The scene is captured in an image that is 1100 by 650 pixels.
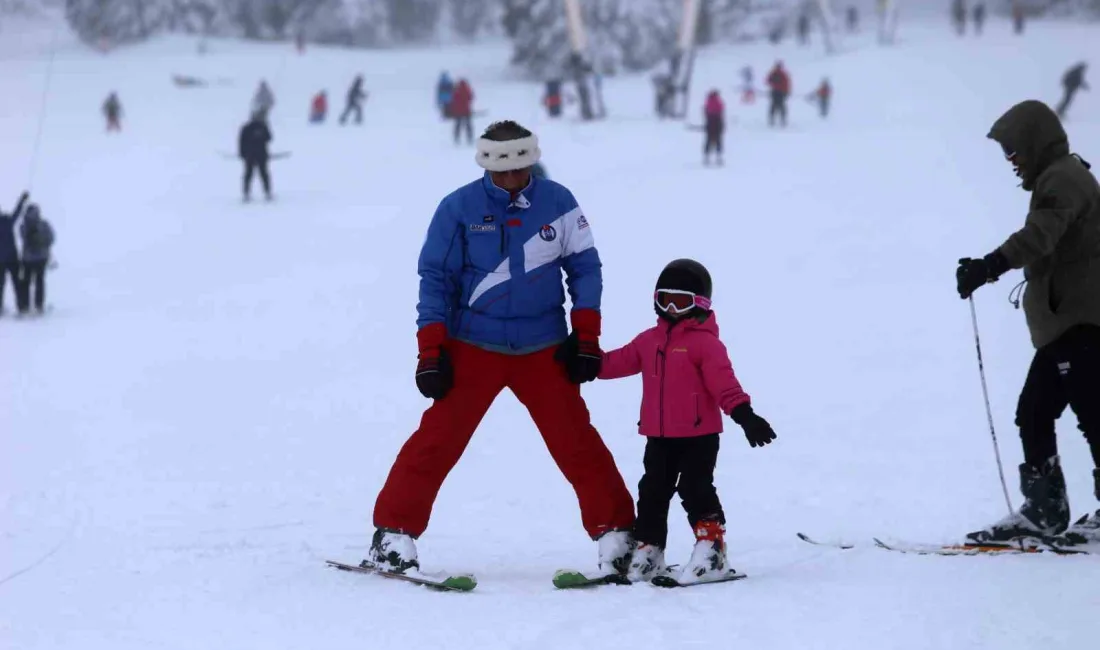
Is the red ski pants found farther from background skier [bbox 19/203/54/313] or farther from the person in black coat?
the person in black coat

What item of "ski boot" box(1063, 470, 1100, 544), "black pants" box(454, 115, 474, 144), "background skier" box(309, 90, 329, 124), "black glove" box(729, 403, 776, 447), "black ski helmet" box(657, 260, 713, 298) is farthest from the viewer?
"background skier" box(309, 90, 329, 124)

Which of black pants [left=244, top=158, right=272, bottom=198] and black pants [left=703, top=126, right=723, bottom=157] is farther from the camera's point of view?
black pants [left=703, top=126, right=723, bottom=157]

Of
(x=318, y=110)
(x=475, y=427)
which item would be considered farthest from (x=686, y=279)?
(x=318, y=110)

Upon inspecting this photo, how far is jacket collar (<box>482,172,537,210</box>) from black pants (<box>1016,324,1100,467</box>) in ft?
6.15

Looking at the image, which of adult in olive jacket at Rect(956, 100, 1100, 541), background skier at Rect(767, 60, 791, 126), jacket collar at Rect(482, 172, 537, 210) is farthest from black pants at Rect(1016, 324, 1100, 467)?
background skier at Rect(767, 60, 791, 126)

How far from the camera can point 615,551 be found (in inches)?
177

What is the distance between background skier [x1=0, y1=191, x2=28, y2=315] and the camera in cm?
1304

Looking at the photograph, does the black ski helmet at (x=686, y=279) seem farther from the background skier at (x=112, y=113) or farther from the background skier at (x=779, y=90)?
the background skier at (x=112, y=113)

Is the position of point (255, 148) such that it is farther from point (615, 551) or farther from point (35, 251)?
point (615, 551)

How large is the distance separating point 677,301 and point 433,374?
83 centimetres

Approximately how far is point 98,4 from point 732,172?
135 feet

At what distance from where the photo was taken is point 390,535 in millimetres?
4570

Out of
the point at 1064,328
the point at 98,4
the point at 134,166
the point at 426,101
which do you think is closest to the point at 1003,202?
the point at 1064,328

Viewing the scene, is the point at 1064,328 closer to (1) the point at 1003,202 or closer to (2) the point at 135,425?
(2) the point at 135,425
